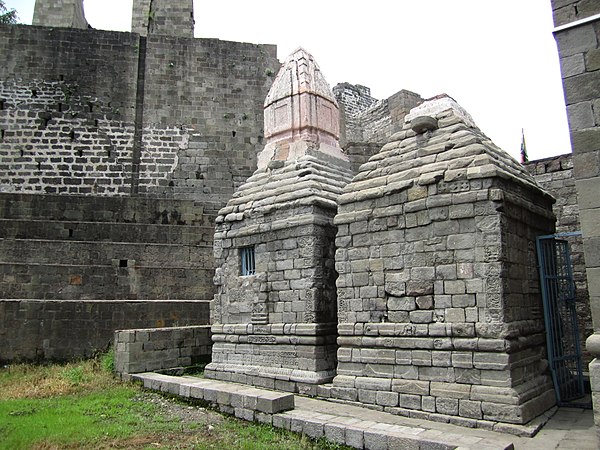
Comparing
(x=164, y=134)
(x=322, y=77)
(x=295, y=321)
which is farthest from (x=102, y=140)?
(x=295, y=321)

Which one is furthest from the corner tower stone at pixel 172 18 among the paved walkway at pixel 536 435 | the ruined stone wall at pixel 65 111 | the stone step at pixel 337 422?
the paved walkway at pixel 536 435

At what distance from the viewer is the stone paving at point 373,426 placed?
5.20m

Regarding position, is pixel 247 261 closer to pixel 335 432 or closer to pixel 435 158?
pixel 435 158

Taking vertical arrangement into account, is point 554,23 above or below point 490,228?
above

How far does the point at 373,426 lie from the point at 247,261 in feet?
13.5

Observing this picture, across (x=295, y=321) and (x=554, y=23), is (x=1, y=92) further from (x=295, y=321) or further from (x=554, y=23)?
(x=554, y=23)

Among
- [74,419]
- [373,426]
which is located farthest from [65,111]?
[373,426]

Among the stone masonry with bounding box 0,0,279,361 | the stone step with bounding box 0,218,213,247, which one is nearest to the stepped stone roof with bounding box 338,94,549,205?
the stone masonry with bounding box 0,0,279,361

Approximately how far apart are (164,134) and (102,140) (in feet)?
7.14

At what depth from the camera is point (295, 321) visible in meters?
8.08

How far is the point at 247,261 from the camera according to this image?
9.16 meters

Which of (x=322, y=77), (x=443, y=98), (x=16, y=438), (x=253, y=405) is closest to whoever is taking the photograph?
(x=16, y=438)

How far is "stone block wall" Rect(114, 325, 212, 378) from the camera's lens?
963 centimetres

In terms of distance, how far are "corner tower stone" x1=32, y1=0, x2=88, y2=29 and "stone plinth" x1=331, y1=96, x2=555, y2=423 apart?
64.0 ft
